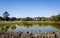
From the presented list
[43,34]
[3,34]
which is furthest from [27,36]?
[3,34]

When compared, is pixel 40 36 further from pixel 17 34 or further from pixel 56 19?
pixel 56 19

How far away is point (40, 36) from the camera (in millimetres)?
7770

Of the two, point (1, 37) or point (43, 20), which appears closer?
point (1, 37)

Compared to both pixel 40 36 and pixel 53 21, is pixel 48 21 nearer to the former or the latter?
pixel 53 21

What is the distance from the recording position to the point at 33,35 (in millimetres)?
7906

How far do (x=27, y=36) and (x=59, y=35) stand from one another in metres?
1.52

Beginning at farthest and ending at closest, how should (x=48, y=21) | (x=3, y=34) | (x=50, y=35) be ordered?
1. (x=48, y=21)
2. (x=3, y=34)
3. (x=50, y=35)

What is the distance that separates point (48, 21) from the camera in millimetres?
38719

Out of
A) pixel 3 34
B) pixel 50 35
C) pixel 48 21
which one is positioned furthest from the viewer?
pixel 48 21

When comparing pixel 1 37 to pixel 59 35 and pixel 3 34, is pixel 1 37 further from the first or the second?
pixel 59 35

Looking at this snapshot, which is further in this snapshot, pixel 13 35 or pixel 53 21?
pixel 53 21

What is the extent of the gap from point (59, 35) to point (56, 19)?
31912 mm

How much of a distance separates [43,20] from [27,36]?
33.3 m

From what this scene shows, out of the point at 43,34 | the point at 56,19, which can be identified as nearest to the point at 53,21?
the point at 56,19
